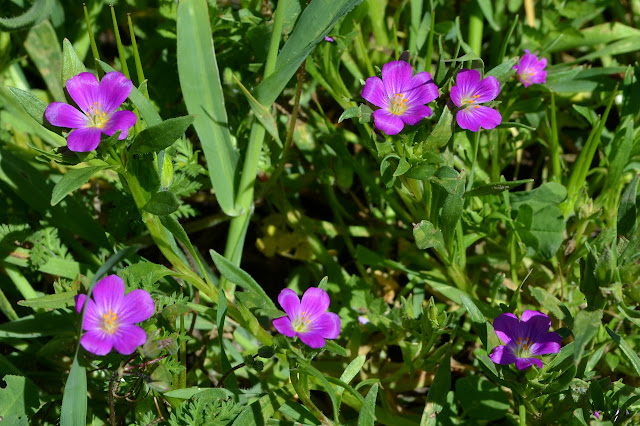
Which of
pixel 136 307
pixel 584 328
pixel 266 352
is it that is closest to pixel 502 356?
pixel 584 328

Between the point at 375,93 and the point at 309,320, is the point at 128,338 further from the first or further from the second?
the point at 375,93

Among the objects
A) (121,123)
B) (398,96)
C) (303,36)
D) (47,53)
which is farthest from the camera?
(47,53)

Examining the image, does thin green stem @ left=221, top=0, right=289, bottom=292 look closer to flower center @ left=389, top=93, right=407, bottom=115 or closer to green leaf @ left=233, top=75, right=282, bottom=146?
green leaf @ left=233, top=75, right=282, bottom=146

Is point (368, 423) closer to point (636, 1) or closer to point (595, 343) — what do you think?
point (595, 343)

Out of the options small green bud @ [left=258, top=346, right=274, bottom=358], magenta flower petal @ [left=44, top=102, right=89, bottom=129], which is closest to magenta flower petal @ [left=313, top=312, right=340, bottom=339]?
small green bud @ [left=258, top=346, right=274, bottom=358]

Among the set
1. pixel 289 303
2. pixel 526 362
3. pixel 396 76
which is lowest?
pixel 526 362

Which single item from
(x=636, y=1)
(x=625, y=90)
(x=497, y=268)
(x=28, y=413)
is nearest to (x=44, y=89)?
(x=28, y=413)
